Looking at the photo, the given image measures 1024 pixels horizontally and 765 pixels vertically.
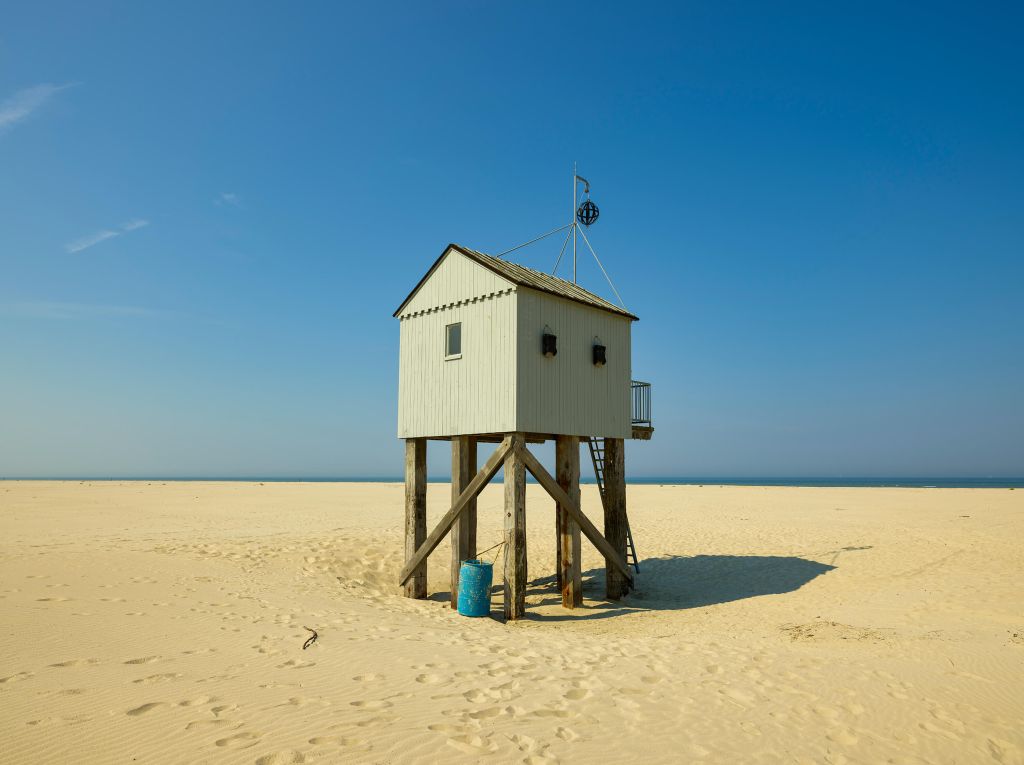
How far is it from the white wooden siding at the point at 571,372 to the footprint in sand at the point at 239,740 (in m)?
7.33

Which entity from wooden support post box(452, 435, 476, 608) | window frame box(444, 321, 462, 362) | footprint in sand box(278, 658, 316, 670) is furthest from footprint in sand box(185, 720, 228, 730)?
window frame box(444, 321, 462, 362)

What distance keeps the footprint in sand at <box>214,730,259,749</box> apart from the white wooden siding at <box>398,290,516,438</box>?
734 centimetres

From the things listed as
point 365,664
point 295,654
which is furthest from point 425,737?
point 295,654

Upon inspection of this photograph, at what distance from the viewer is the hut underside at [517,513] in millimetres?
11969

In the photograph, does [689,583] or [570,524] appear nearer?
[570,524]

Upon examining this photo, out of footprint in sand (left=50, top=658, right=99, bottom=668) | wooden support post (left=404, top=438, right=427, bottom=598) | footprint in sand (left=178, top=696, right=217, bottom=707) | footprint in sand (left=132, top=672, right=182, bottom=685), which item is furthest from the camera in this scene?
wooden support post (left=404, top=438, right=427, bottom=598)

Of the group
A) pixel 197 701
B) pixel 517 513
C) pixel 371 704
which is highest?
pixel 517 513

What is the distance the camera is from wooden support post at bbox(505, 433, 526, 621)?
11.9 meters

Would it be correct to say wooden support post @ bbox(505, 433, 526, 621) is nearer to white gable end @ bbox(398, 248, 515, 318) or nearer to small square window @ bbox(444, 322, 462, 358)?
small square window @ bbox(444, 322, 462, 358)

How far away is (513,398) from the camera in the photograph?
11938 millimetres

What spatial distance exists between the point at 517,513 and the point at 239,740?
24.0ft

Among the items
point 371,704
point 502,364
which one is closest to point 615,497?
point 502,364

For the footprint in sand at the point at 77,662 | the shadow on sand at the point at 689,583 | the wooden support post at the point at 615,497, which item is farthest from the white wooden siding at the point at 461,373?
the footprint in sand at the point at 77,662

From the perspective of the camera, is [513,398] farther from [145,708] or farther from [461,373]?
[145,708]
